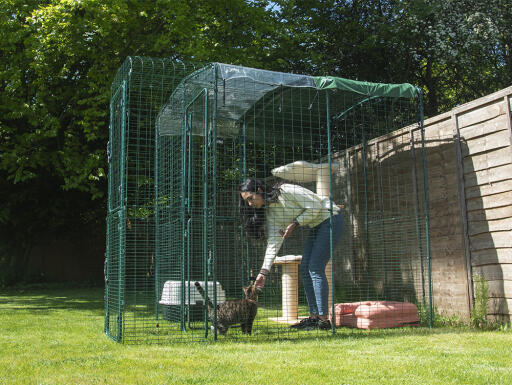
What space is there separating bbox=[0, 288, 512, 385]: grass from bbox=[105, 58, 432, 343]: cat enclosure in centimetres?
40

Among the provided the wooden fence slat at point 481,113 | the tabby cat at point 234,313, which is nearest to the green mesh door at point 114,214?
the tabby cat at point 234,313

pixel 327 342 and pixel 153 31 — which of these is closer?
pixel 327 342

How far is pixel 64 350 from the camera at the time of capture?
12.1 ft

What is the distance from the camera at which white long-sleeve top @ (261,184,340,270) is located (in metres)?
4.59

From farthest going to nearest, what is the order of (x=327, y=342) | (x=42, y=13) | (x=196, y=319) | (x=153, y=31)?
1. (x=153, y=31)
2. (x=42, y=13)
3. (x=196, y=319)
4. (x=327, y=342)

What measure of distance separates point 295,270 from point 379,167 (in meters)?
1.65

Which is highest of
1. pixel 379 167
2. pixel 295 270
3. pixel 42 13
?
pixel 42 13

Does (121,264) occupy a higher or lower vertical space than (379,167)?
lower

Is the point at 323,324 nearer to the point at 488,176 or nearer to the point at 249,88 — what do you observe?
the point at 488,176

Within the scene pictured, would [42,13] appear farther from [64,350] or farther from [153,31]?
[64,350]

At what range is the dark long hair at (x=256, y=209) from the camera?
4547 mm

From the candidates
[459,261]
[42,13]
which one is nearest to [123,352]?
[459,261]

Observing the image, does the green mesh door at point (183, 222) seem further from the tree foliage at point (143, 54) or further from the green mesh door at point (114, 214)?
the tree foliage at point (143, 54)

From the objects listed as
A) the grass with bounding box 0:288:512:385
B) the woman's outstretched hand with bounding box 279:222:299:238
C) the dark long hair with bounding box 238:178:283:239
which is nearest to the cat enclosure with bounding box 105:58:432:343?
the woman's outstretched hand with bounding box 279:222:299:238
